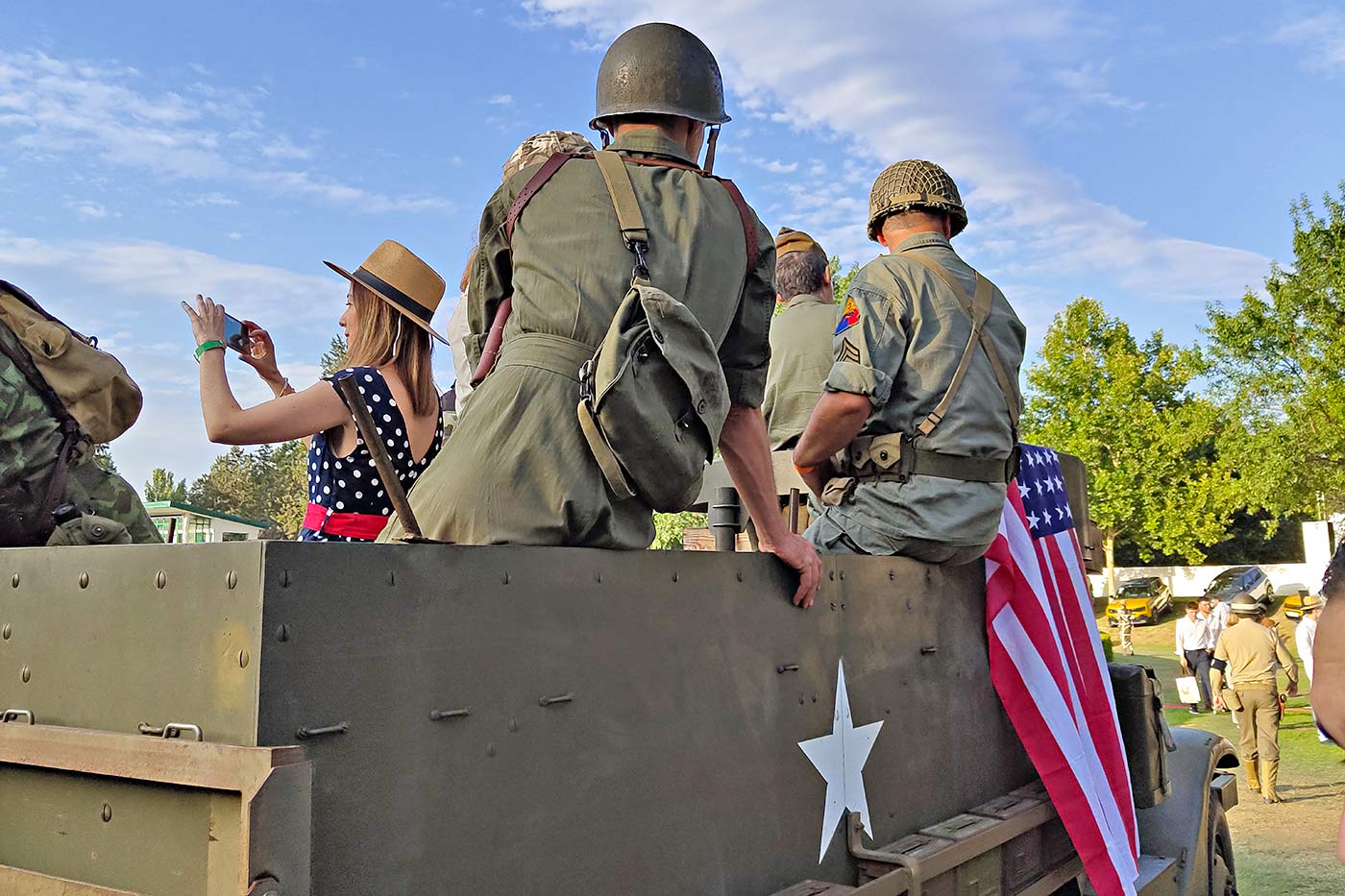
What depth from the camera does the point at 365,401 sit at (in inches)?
122

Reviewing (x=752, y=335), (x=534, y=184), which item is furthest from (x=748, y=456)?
(x=534, y=184)

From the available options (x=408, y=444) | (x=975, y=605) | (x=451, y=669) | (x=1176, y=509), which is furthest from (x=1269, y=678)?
(x=1176, y=509)

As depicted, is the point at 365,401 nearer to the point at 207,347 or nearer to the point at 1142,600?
the point at 207,347

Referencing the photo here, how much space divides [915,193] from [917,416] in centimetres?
91

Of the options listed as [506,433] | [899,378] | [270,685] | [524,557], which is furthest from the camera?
[899,378]

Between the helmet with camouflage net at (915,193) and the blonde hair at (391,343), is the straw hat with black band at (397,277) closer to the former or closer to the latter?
the blonde hair at (391,343)

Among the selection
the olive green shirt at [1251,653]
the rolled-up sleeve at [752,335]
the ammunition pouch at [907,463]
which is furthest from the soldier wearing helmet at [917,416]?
the olive green shirt at [1251,653]

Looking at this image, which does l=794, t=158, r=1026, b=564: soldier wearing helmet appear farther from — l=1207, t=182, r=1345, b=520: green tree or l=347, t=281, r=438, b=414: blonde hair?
l=1207, t=182, r=1345, b=520: green tree

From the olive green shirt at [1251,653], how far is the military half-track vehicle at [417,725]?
11.4 meters

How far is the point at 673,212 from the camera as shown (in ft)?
9.11

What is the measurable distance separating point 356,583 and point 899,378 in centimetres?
253

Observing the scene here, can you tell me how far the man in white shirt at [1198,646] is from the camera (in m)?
18.8

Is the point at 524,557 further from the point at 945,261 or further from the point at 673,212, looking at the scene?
the point at 945,261

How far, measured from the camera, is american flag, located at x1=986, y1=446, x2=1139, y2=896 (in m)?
3.77
